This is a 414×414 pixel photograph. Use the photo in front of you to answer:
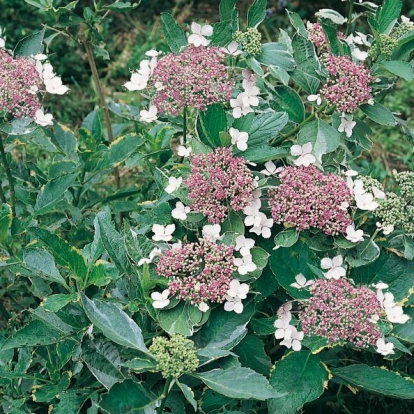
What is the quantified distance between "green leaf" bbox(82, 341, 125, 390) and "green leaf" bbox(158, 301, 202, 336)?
0.43 feet

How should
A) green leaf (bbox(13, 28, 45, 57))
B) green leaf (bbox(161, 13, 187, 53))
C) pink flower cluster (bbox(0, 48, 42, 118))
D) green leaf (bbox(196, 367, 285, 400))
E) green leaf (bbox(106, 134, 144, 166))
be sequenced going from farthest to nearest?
green leaf (bbox(106, 134, 144, 166)) → green leaf (bbox(13, 28, 45, 57)) → green leaf (bbox(161, 13, 187, 53)) → pink flower cluster (bbox(0, 48, 42, 118)) → green leaf (bbox(196, 367, 285, 400))

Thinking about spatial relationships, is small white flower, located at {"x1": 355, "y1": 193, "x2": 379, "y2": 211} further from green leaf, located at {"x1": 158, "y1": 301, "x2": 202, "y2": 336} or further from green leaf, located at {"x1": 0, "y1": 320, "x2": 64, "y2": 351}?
green leaf, located at {"x1": 0, "y1": 320, "x2": 64, "y2": 351}

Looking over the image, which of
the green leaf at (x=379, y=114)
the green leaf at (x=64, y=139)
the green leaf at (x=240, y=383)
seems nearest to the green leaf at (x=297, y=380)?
the green leaf at (x=240, y=383)

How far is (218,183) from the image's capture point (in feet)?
4.67

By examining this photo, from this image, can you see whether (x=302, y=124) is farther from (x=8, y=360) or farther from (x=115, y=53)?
(x=115, y=53)

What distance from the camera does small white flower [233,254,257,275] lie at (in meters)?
1.39

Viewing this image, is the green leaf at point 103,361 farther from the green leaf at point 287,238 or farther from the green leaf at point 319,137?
the green leaf at point 319,137

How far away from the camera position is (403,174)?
161 cm

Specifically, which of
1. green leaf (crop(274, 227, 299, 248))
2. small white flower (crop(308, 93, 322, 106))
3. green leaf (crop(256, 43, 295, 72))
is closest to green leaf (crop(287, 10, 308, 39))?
green leaf (crop(256, 43, 295, 72))

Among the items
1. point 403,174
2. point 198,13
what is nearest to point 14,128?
point 403,174

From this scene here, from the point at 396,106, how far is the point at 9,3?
2001 millimetres

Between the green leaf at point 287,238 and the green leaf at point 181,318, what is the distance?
22 cm

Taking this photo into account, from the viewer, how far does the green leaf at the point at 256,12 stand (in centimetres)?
169

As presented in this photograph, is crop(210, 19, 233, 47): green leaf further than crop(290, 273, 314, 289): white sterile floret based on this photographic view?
Yes
